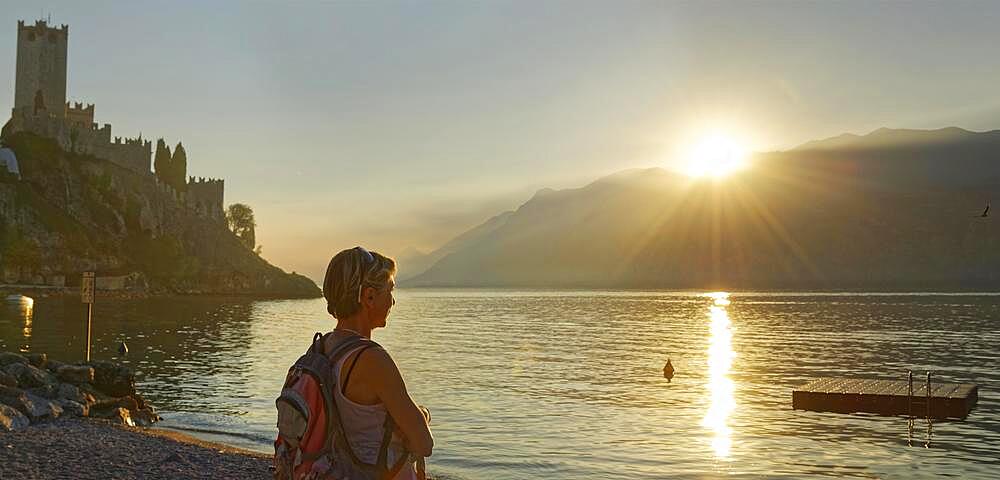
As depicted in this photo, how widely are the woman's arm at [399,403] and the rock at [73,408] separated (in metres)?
24.0

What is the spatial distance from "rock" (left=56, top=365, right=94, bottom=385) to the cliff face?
440ft

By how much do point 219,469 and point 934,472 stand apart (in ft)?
62.6

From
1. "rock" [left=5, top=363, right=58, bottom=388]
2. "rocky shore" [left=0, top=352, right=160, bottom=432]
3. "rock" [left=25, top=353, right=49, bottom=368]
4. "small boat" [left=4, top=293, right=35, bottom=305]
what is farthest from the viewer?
"small boat" [left=4, top=293, right=35, bottom=305]

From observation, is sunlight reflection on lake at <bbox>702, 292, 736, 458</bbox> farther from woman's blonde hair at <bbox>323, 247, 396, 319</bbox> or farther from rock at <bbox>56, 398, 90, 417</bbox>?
woman's blonde hair at <bbox>323, 247, 396, 319</bbox>

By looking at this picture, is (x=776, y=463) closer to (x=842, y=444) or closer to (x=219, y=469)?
(x=842, y=444)

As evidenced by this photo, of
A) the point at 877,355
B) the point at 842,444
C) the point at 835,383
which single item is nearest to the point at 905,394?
the point at 835,383

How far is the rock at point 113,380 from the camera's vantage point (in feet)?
94.8

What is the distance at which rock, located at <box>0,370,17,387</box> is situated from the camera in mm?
25156

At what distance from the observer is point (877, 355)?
61.6m

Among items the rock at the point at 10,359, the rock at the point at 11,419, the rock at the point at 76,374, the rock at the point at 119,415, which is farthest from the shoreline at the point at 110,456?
the rock at the point at 10,359

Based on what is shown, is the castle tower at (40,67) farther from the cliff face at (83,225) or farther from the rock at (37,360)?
the rock at (37,360)

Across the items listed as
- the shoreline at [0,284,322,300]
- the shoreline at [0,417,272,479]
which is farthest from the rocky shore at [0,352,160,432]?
the shoreline at [0,284,322,300]

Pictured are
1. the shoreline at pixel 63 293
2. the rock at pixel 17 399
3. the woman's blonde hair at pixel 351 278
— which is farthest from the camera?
the shoreline at pixel 63 293

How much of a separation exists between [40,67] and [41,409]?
→ 179 meters
